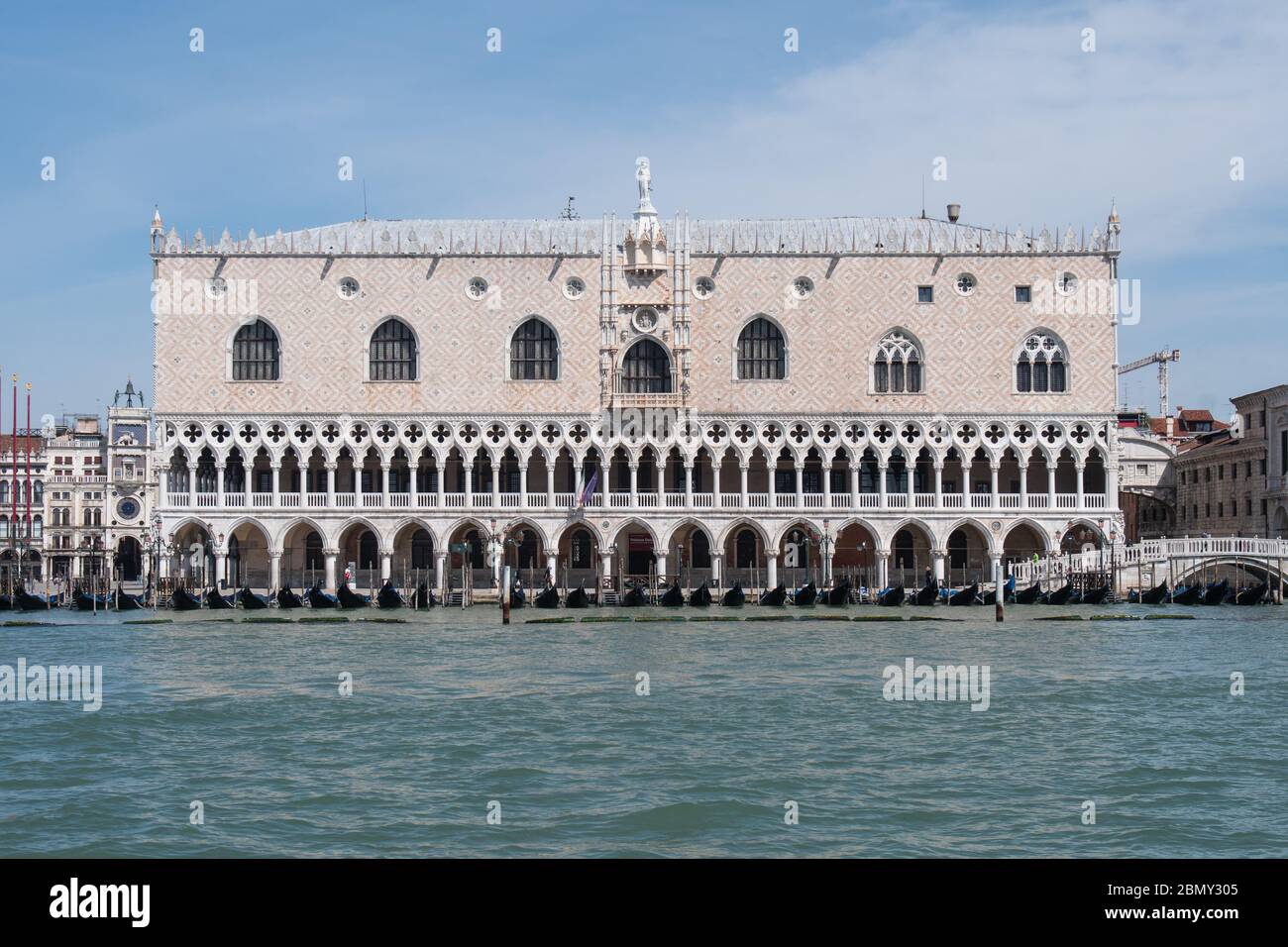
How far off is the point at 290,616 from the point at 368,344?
8.60 metres

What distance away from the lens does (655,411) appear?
125ft

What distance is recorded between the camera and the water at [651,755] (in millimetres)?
10172

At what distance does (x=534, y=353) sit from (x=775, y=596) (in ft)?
29.0

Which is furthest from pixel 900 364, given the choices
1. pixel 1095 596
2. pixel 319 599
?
pixel 319 599

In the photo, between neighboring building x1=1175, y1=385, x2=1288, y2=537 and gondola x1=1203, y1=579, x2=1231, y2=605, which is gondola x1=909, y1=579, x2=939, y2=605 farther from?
neighboring building x1=1175, y1=385, x2=1288, y2=537

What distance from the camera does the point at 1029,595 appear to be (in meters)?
35.8

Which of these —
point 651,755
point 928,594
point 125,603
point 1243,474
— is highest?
point 1243,474

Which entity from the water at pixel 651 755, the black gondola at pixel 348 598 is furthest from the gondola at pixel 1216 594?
the black gondola at pixel 348 598

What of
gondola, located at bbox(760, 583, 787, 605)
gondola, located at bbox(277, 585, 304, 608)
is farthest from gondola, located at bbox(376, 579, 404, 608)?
gondola, located at bbox(760, 583, 787, 605)

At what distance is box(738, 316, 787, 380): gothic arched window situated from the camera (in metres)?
38.3

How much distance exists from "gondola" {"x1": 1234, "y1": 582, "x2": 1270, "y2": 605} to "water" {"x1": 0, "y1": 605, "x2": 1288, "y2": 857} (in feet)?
38.4

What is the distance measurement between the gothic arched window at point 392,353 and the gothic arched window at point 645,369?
541 cm

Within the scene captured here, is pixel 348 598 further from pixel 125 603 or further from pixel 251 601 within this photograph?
Result: pixel 125 603
